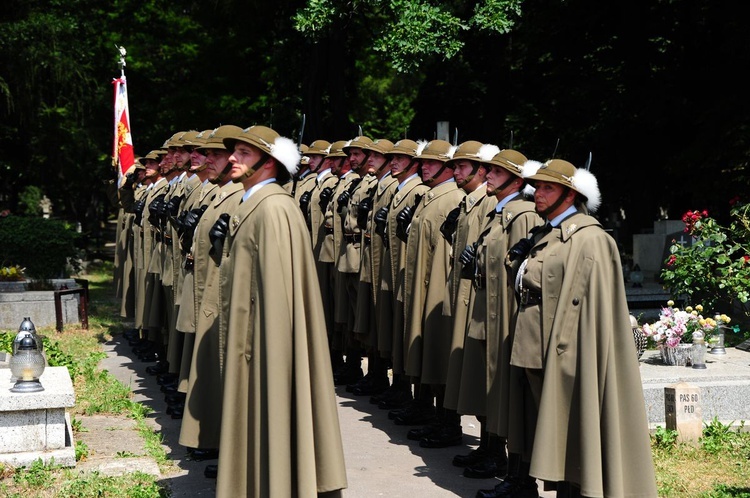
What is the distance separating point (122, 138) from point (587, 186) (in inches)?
401

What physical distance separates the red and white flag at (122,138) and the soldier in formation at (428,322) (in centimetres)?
480

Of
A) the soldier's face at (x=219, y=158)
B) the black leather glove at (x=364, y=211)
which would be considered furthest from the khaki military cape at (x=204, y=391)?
the black leather glove at (x=364, y=211)

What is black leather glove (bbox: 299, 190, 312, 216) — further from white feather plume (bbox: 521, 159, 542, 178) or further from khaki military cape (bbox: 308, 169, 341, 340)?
white feather plume (bbox: 521, 159, 542, 178)

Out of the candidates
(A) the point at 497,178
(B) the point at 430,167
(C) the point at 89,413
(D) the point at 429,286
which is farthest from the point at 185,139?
(A) the point at 497,178

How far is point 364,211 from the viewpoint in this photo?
10.7m

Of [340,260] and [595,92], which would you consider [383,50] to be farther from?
[595,92]

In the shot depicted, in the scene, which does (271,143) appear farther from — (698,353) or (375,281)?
(698,353)

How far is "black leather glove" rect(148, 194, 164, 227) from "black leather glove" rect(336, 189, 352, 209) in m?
1.83

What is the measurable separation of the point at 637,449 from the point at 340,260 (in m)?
5.52

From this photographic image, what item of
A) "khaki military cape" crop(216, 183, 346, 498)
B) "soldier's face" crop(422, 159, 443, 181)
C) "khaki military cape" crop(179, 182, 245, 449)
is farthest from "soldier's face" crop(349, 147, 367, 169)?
"khaki military cape" crop(216, 183, 346, 498)

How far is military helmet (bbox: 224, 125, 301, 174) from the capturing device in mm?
6145

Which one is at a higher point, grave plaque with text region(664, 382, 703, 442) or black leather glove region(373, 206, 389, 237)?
black leather glove region(373, 206, 389, 237)

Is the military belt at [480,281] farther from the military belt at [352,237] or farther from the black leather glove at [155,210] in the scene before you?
the black leather glove at [155,210]

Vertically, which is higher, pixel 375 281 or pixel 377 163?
pixel 377 163
